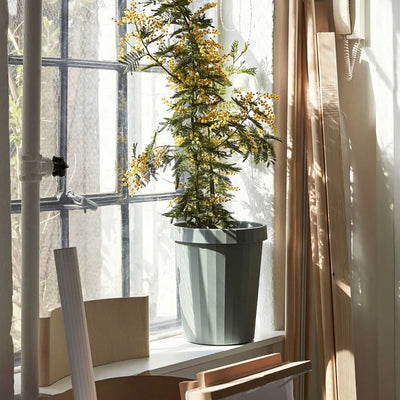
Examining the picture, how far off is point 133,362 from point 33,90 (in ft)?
3.00

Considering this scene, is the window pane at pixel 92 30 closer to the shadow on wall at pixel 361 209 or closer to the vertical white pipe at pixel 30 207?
the vertical white pipe at pixel 30 207

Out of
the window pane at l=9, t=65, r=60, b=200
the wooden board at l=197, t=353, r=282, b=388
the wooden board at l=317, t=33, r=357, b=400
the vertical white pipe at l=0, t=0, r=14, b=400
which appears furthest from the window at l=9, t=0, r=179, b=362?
the wooden board at l=197, t=353, r=282, b=388

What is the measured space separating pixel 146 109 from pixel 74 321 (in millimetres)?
1297

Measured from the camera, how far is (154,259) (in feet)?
8.24

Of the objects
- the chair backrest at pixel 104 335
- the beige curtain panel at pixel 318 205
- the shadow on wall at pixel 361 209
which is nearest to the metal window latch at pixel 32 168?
the chair backrest at pixel 104 335

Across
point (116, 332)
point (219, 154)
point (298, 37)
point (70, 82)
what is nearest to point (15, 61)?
point (70, 82)

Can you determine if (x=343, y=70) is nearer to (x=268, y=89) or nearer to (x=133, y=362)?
(x=268, y=89)

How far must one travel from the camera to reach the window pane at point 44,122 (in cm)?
205

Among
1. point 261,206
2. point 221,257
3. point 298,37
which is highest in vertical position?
point 298,37

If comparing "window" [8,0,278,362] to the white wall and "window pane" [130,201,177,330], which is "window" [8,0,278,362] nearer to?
"window pane" [130,201,177,330]

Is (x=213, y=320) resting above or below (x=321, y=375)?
above

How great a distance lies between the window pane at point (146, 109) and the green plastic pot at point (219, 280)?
0.97ft

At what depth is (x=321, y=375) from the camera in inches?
97.6

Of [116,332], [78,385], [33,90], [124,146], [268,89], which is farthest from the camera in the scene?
[268,89]
